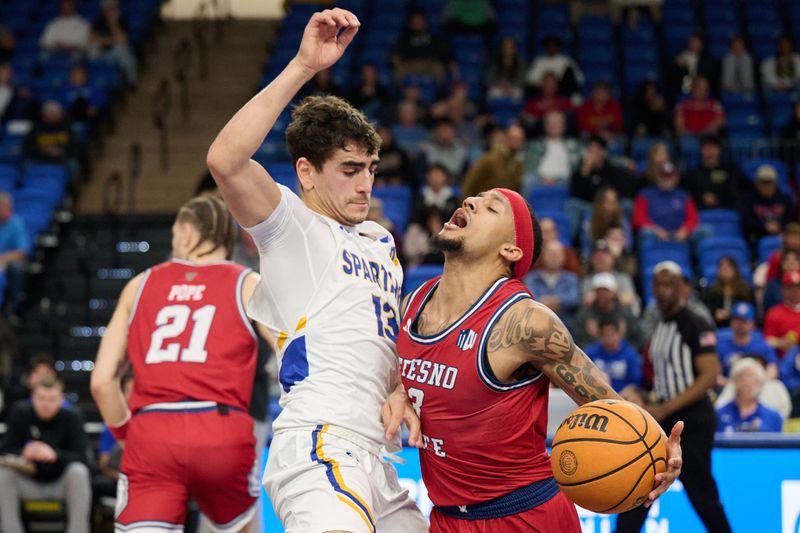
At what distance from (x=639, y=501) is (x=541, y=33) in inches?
536

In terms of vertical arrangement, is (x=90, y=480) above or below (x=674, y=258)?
below

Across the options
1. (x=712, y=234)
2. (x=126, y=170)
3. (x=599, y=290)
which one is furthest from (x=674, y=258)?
(x=126, y=170)

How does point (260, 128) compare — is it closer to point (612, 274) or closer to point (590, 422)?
point (590, 422)

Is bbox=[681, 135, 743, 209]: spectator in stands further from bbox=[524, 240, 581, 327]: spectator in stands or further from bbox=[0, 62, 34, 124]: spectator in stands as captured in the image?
bbox=[0, 62, 34, 124]: spectator in stands

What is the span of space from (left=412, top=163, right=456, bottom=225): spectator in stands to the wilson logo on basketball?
7.88m

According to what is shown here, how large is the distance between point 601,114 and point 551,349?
35.5ft

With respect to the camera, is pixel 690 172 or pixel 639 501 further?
pixel 690 172

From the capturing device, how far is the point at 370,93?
48.2 ft

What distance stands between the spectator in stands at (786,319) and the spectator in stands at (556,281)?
5.61 ft

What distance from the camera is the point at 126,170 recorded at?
1555 centimetres

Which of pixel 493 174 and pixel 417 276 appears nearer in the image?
pixel 493 174

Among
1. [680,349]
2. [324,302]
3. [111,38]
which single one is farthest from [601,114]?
[324,302]

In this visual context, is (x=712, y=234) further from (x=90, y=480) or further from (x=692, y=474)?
(x=90, y=480)

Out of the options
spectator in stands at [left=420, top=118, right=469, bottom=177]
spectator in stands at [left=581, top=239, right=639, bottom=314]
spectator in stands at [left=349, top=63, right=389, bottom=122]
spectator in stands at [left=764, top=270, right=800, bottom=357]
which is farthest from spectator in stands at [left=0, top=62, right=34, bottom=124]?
spectator in stands at [left=764, top=270, right=800, bottom=357]
